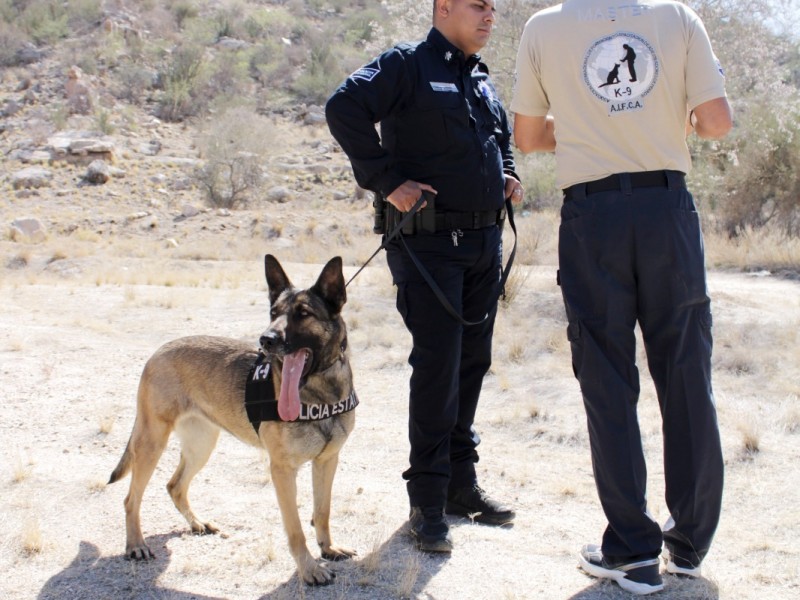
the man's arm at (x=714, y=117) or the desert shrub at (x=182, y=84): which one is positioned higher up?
the desert shrub at (x=182, y=84)

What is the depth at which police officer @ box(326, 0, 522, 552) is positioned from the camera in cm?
384

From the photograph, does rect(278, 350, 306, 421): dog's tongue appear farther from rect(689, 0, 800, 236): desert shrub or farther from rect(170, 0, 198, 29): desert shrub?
rect(170, 0, 198, 29): desert shrub

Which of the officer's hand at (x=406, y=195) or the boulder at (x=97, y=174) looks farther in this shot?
the boulder at (x=97, y=174)

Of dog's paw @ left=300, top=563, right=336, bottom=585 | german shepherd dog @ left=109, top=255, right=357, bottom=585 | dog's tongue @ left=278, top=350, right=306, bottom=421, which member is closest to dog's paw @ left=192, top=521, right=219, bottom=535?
german shepherd dog @ left=109, top=255, right=357, bottom=585

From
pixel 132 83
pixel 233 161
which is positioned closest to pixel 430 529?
pixel 233 161

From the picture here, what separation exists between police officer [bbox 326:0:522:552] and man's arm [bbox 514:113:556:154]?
34 cm

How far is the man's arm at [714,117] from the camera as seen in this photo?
3.24 metres

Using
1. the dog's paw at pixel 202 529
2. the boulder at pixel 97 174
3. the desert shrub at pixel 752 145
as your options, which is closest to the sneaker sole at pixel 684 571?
the dog's paw at pixel 202 529

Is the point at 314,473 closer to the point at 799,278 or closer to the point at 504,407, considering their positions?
the point at 504,407

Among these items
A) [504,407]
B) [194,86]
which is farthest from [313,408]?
[194,86]

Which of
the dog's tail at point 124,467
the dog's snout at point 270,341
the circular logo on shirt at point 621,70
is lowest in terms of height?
the dog's tail at point 124,467

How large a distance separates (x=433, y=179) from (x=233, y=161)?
63.1ft

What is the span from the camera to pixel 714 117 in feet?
10.7

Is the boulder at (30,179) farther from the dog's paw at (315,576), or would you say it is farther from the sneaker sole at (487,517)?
the dog's paw at (315,576)
